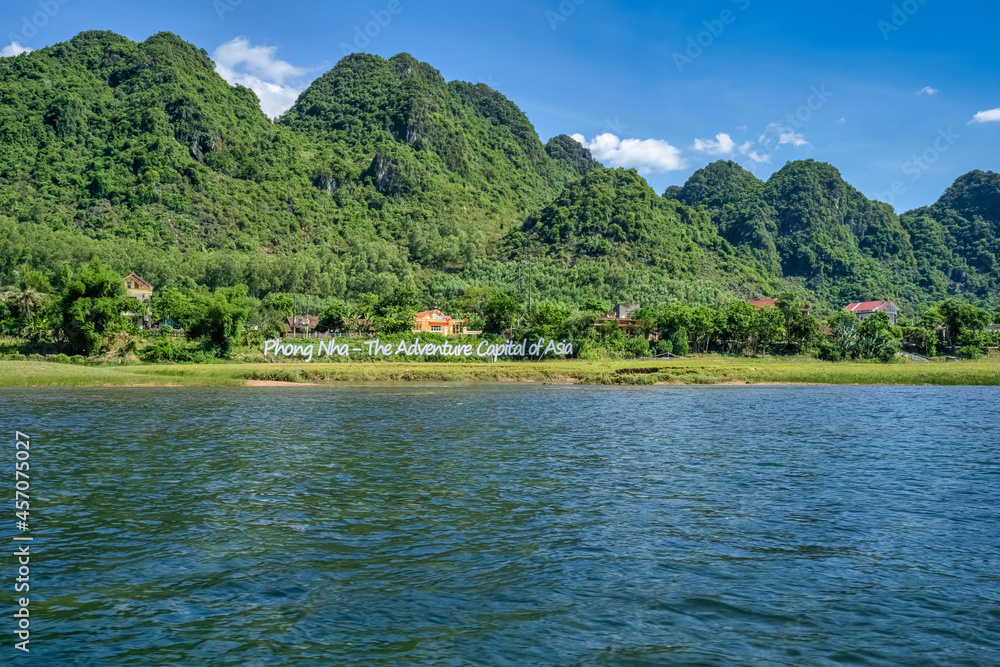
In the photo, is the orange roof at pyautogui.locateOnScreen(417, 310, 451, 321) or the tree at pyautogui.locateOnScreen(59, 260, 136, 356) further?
the orange roof at pyautogui.locateOnScreen(417, 310, 451, 321)

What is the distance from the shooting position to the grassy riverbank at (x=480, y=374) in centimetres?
5581

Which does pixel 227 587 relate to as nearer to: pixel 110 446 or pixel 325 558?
pixel 325 558

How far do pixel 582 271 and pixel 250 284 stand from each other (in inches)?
2849

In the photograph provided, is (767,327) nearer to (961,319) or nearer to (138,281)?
(961,319)

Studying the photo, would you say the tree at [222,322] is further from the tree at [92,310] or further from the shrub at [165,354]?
the tree at [92,310]

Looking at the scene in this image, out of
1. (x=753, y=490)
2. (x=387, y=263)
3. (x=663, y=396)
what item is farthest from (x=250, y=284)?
(x=753, y=490)

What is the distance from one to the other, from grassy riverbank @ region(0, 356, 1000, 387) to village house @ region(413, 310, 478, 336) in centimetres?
3730

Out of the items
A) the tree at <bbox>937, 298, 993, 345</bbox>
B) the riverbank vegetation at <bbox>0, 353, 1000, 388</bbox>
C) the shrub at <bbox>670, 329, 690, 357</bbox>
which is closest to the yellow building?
the shrub at <bbox>670, 329, 690, 357</bbox>

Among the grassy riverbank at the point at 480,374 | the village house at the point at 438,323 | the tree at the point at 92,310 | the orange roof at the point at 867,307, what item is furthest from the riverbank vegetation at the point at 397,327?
the orange roof at the point at 867,307

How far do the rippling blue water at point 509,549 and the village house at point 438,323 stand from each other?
8032cm

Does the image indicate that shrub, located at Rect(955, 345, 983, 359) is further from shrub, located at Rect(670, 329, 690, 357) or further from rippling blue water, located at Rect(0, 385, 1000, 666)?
rippling blue water, located at Rect(0, 385, 1000, 666)

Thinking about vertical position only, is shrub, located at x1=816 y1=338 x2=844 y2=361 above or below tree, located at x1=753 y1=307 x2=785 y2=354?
below

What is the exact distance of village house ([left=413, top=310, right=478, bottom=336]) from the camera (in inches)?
4294

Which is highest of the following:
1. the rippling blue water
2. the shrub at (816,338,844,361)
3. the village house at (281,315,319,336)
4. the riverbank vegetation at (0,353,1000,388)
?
the village house at (281,315,319,336)
